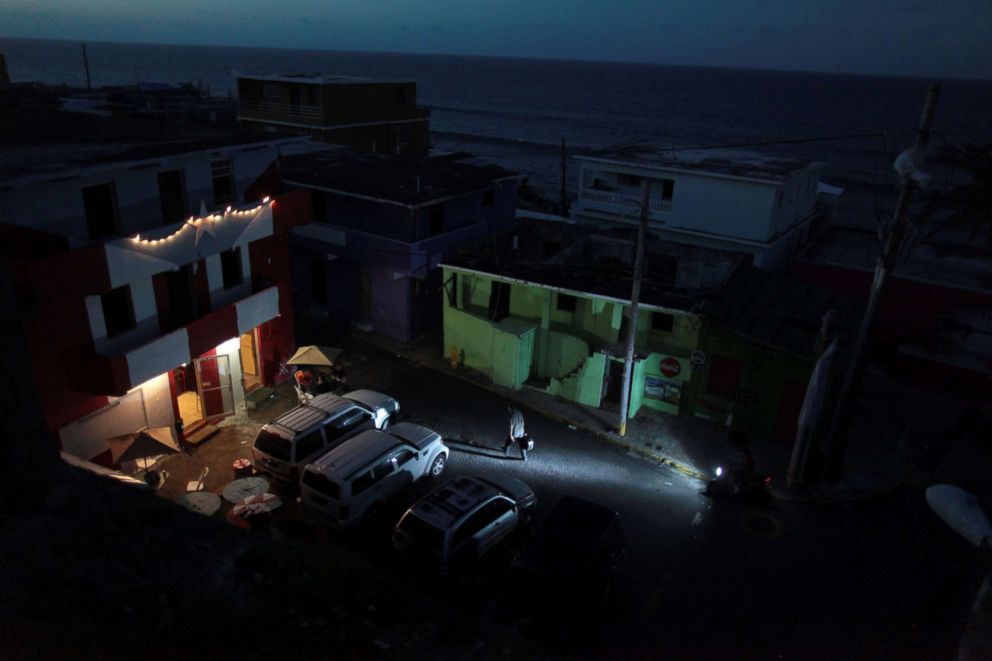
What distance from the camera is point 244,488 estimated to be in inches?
650

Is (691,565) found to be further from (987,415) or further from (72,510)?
(987,415)

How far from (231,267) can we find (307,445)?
22.1 feet

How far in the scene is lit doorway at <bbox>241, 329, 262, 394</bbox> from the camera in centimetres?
2245

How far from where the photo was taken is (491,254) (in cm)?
2623

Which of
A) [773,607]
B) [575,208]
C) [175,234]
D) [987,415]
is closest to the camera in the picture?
[773,607]

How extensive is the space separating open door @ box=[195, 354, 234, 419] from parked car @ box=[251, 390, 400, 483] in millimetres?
3087

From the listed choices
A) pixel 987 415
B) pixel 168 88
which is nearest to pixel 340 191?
pixel 987 415

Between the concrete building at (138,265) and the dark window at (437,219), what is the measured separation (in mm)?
6285

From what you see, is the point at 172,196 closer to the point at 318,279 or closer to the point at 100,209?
the point at 100,209

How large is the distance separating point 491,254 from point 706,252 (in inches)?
333

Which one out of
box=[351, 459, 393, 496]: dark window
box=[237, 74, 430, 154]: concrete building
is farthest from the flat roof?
box=[237, 74, 430, 154]: concrete building

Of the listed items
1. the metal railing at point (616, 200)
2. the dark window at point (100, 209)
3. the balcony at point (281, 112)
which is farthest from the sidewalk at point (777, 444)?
the balcony at point (281, 112)

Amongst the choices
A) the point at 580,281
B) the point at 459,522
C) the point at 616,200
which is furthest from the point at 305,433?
the point at 616,200

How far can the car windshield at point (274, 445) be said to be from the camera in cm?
1731
